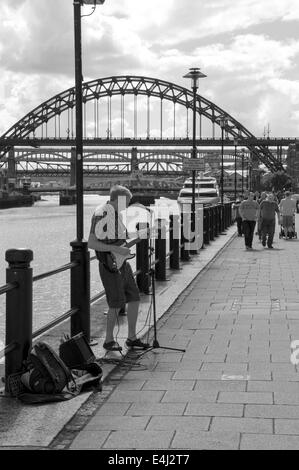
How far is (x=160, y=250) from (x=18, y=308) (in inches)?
285

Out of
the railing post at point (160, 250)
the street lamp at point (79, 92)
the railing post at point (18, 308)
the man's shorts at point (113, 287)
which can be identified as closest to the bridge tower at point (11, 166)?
the railing post at point (160, 250)

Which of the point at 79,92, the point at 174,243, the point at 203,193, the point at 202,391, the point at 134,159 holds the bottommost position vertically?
the point at 202,391

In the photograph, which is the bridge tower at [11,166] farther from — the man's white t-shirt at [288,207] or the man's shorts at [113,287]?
the man's shorts at [113,287]

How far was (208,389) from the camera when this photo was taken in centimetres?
593

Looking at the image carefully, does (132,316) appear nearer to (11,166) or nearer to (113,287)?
(113,287)

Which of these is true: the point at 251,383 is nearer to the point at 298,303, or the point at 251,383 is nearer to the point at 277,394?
the point at 277,394

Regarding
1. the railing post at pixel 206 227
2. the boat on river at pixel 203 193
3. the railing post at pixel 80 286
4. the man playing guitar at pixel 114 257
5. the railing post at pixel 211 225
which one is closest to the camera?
the man playing guitar at pixel 114 257

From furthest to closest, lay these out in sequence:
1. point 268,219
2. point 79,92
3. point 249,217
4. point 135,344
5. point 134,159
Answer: point 134,159, point 249,217, point 268,219, point 79,92, point 135,344

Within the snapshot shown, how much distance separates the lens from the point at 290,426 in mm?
4934

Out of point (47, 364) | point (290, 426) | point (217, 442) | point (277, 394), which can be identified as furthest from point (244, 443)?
point (47, 364)

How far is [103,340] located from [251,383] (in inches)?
84.9

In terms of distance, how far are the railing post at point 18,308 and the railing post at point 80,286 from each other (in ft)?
4.40

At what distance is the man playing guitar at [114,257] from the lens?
6992 mm

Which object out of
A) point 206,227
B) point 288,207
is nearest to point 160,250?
point 206,227
